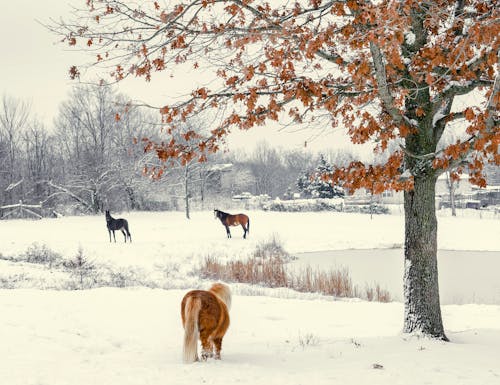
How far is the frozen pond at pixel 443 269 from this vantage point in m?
13.9

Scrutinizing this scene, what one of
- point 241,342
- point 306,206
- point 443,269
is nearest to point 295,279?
point 443,269

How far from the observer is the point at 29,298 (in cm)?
806

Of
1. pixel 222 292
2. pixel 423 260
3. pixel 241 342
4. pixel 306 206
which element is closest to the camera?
pixel 222 292

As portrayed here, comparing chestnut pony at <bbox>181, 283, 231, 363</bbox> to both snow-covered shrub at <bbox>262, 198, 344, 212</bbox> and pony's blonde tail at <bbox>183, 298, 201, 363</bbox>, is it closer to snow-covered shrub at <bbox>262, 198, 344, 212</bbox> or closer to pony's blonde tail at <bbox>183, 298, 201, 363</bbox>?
pony's blonde tail at <bbox>183, 298, 201, 363</bbox>

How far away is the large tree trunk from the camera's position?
258 inches

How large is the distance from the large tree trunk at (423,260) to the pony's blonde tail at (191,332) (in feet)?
10.6

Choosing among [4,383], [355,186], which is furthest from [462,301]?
[4,383]

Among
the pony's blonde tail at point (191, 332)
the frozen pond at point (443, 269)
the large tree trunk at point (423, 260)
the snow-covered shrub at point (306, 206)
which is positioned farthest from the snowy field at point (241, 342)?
the snow-covered shrub at point (306, 206)

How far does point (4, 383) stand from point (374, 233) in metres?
27.2

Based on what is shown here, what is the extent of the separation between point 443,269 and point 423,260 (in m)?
13.1

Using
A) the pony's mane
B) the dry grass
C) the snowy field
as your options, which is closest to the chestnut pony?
the snowy field

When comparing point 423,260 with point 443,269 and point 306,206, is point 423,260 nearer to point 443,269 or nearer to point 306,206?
point 443,269

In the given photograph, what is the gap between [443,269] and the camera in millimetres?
18531

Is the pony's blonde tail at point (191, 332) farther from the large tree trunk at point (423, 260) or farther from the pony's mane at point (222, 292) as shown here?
the large tree trunk at point (423, 260)
